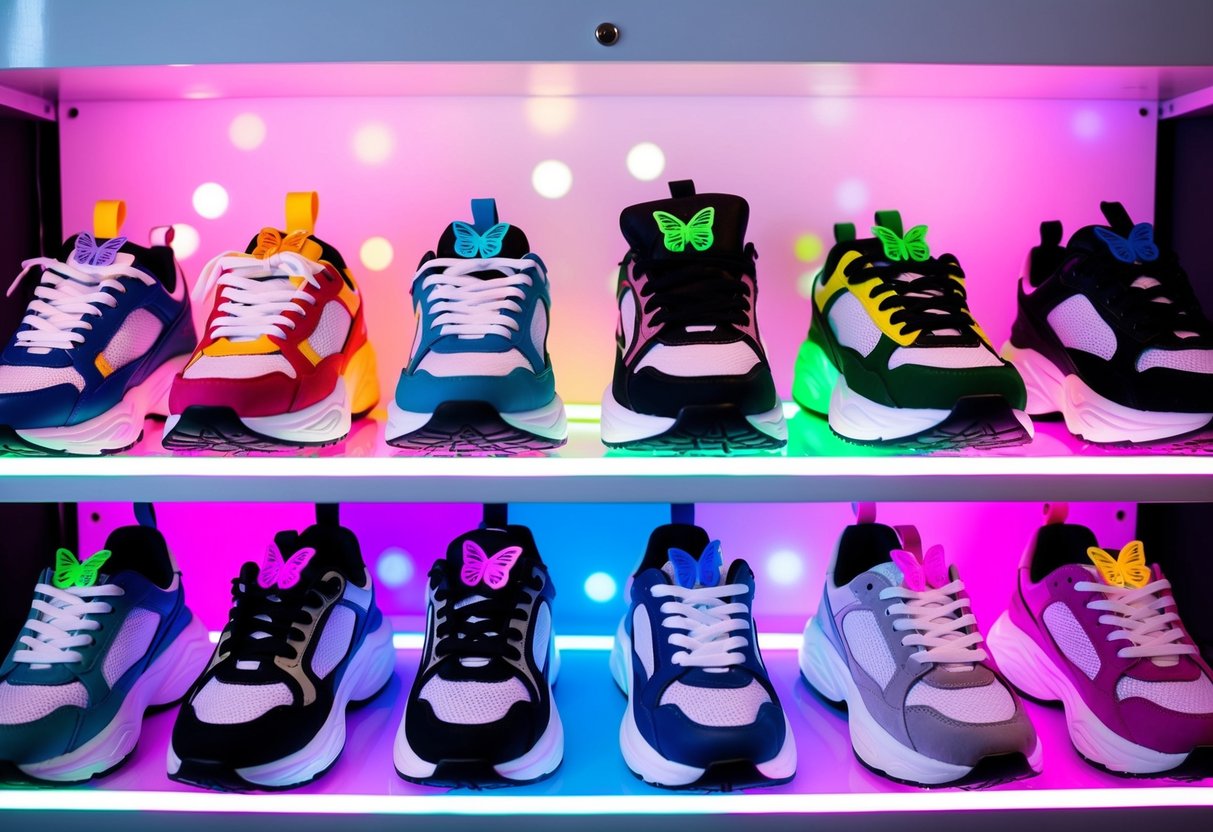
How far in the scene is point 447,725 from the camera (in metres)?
0.87

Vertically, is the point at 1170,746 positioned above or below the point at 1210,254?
below

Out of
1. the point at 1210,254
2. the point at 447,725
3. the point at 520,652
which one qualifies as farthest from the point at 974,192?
the point at 447,725

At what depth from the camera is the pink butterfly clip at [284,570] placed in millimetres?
1011

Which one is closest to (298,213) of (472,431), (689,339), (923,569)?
(472,431)

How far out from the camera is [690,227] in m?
1.00

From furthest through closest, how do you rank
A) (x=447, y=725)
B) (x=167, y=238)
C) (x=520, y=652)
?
1. (x=167, y=238)
2. (x=520, y=652)
3. (x=447, y=725)

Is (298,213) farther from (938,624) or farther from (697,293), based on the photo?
(938,624)

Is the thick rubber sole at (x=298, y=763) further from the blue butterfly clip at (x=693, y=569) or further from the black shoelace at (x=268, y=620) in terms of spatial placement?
the blue butterfly clip at (x=693, y=569)

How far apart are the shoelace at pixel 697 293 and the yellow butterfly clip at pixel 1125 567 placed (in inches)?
21.6

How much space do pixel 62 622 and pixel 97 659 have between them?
7cm

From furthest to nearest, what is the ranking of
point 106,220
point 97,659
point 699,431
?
1. point 106,220
2. point 97,659
3. point 699,431

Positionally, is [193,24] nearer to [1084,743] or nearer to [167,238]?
[167,238]

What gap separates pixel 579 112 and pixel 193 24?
0.54m

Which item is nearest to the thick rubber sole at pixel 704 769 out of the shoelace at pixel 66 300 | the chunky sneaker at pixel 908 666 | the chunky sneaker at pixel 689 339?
the chunky sneaker at pixel 908 666
